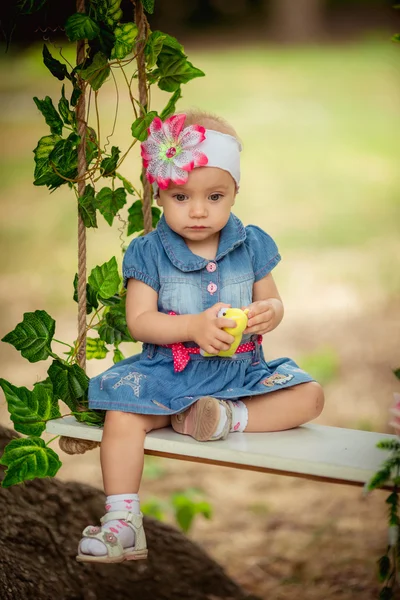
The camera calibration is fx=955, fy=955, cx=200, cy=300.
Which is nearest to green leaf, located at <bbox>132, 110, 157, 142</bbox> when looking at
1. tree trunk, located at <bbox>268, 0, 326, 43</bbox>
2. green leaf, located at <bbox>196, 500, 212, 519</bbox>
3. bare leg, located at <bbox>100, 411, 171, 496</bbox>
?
bare leg, located at <bbox>100, 411, 171, 496</bbox>

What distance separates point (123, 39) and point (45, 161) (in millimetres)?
330

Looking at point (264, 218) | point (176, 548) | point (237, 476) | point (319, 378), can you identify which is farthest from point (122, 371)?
point (264, 218)

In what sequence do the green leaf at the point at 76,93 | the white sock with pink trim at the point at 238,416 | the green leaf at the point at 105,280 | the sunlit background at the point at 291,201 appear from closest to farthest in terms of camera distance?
the white sock with pink trim at the point at 238,416, the green leaf at the point at 76,93, the green leaf at the point at 105,280, the sunlit background at the point at 291,201

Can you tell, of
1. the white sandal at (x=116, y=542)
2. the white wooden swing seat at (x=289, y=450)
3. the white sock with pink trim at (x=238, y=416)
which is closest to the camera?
the white wooden swing seat at (x=289, y=450)

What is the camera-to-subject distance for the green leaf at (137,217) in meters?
2.51

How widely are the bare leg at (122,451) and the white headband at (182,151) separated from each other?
49 centimetres

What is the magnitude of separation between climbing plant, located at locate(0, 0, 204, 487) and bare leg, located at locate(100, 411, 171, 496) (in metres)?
0.12

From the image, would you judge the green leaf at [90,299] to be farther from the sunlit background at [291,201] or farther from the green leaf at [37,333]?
the sunlit background at [291,201]

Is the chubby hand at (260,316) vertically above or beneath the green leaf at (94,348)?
above

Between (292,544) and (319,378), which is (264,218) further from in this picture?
(292,544)

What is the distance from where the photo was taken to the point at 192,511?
388cm

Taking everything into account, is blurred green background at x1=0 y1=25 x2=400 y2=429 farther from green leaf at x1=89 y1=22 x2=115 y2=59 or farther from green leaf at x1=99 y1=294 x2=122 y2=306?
green leaf at x1=89 y1=22 x2=115 y2=59

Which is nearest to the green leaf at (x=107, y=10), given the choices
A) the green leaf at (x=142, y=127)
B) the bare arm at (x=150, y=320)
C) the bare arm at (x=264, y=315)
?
the green leaf at (x=142, y=127)

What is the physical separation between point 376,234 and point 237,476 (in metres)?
2.04
